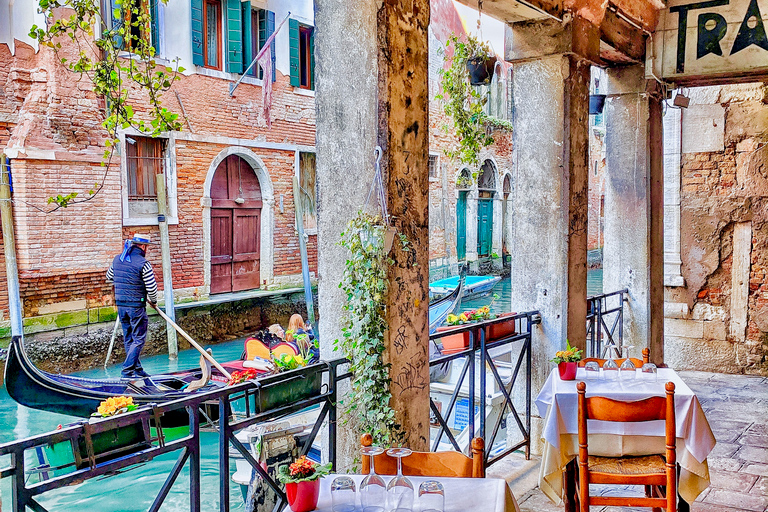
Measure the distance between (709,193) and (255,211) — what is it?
802 centimetres

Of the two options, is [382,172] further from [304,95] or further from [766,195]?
[304,95]

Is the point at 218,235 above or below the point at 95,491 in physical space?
above

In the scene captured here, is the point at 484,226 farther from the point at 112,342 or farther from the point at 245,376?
the point at 245,376

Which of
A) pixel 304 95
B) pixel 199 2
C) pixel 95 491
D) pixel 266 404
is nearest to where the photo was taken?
pixel 266 404

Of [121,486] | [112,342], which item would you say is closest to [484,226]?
[112,342]

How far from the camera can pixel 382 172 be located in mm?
2646

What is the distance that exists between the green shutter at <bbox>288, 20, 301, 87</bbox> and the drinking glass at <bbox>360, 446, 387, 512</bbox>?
11106 millimetres

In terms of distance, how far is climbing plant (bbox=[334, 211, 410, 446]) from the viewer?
2.63m

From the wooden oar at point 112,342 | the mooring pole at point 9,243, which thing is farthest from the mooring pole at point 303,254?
the mooring pole at point 9,243

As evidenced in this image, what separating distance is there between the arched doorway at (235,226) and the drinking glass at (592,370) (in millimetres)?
8874

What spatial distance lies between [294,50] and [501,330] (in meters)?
9.39

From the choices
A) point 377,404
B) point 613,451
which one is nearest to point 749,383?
point 613,451

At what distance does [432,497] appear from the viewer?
180 cm

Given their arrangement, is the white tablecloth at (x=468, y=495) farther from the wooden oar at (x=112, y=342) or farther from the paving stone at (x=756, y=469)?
the wooden oar at (x=112, y=342)
